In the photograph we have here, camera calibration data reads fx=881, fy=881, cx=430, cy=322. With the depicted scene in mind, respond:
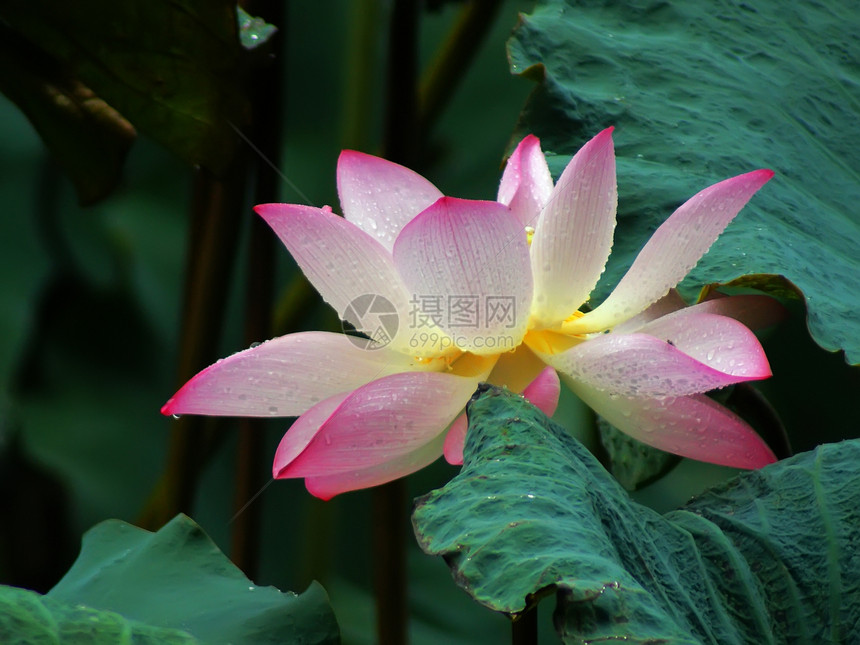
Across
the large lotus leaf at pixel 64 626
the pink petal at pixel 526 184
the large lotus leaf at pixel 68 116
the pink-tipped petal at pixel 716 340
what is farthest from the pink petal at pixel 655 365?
the large lotus leaf at pixel 68 116

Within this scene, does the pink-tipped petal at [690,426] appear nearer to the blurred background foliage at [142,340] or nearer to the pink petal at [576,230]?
the pink petal at [576,230]

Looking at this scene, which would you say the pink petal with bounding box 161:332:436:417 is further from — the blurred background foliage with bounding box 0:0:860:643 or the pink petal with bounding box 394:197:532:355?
A: the blurred background foliage with bounding box 0:0:860:643

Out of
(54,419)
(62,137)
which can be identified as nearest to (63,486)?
(54,419)

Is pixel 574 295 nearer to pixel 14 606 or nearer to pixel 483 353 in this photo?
pixel 483 353

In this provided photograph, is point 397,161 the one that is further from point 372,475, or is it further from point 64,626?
point 64,626

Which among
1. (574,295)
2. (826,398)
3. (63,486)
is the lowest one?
(63,486)

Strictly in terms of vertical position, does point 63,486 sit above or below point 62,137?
below
